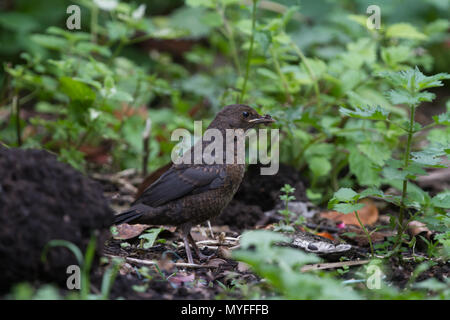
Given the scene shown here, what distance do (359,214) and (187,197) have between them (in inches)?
77.4

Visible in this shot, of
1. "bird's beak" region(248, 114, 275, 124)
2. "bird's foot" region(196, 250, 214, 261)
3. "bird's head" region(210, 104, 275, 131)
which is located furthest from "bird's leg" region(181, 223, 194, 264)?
"bird's beak" region(248, 114, 275, 124)

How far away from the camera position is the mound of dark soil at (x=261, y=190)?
5.41m

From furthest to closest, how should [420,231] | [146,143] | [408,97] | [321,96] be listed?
1. [146,143]
2. [321,96]
3. [420,231]
4. [408,97]

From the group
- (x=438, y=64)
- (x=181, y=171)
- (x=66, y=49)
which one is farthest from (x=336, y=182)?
(x=438, y=64)

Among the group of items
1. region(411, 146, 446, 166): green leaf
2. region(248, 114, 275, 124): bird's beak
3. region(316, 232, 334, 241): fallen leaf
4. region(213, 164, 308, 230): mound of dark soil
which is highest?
region(248, 114, 275, 124): bird's beak

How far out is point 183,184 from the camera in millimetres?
4359

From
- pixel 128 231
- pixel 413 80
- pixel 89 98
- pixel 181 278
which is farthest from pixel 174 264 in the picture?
pixel 89 98

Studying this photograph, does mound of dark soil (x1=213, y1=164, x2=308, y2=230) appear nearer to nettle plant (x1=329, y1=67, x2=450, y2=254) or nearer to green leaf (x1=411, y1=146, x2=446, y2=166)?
nettle plant (x1=329, y1=67, x2=450, y2=254)

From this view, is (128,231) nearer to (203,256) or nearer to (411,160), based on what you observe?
(203,256)

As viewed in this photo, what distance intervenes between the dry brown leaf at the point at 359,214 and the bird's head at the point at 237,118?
115cm

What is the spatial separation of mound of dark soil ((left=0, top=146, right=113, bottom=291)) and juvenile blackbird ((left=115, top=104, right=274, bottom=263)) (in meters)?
1.04

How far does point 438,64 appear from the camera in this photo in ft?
31.8

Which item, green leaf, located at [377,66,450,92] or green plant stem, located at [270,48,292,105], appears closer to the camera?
green leaf, located at [377,66,450,92]

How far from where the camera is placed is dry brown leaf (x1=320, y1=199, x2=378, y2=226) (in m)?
5.25
